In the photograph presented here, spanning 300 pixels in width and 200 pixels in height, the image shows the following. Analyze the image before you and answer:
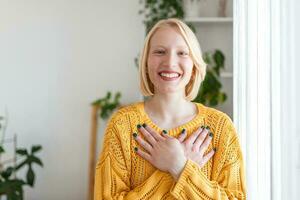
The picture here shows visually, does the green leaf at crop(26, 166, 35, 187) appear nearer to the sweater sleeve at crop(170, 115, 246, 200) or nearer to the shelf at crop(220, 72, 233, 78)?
the shelf at crop(220, 72, 233, 78)

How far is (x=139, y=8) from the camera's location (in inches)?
114

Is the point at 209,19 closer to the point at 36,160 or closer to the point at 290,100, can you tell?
the point at 36,160

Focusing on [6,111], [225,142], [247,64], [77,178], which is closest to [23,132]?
[6,111]

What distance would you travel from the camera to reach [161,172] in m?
1.12

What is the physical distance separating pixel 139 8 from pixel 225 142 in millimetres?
1905

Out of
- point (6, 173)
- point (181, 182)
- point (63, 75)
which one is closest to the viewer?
point (181, 182)

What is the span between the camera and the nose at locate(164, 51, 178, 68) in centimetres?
113

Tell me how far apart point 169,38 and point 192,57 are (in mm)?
88

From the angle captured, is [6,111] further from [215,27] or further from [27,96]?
[215,27]

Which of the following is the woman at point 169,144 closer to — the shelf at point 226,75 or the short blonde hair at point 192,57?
the short blonde hair at point 192,57

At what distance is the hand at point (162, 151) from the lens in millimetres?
1099

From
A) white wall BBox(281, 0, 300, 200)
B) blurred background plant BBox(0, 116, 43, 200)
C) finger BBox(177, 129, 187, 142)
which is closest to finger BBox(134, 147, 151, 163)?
finger BBox(177, 129, 187, 142)

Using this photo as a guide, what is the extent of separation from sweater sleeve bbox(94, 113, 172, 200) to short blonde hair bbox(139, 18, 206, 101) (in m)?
0.15

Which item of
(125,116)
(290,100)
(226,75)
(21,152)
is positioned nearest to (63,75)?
(21,152)
